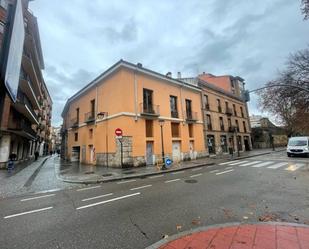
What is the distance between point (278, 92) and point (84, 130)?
1954cm

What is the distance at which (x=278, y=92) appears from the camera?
37.6 feet

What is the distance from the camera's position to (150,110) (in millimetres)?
16984

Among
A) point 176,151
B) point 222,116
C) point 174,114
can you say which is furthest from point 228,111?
point 176,151

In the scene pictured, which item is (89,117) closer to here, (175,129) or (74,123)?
(74,123)

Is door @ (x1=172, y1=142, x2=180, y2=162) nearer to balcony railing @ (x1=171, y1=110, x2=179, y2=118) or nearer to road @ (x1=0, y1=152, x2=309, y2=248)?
balcony railing @ (x1=171, y1=110, x2=179, y2=118)

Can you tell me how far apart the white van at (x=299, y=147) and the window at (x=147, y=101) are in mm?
14921

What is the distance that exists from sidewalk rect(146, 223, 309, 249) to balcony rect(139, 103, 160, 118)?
1311 cm

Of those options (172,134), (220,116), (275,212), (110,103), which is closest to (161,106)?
(172,134)

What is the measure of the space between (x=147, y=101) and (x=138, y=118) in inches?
90.8

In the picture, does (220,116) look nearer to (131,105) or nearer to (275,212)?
(131,105)

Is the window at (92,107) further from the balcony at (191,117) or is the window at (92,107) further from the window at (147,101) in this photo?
the balcony at (191,117)

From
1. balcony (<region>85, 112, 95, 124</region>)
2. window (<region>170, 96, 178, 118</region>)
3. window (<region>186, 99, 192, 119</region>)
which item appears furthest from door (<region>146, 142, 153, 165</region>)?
balcony (<region>85, 112, 95, 124</region>)

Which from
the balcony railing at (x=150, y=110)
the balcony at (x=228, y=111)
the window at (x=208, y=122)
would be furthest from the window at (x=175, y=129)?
the balcony at (x=228, y=111)

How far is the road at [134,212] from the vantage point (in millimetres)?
3600
